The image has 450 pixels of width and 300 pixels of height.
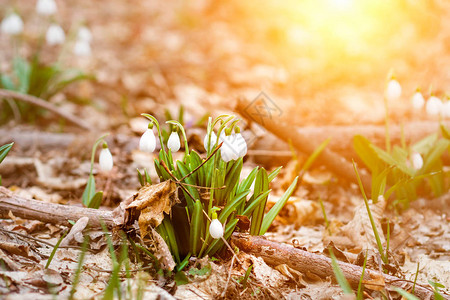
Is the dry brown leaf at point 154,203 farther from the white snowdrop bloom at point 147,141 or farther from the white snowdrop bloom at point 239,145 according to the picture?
the white snowdrop bloom at point 239,145

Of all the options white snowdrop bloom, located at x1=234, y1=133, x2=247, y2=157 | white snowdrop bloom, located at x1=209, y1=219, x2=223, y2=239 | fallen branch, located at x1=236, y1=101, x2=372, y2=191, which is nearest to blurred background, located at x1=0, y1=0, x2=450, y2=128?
fallen branch, located at x1=236, y1=101, x2=372, y2=191

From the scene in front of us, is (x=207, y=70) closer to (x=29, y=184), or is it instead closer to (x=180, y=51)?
(x=180, y=51)

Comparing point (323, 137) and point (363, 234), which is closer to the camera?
point (363, 234)

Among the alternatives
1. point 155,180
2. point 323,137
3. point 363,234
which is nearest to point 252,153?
point 323,137

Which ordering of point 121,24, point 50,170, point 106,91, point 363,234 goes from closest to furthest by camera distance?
point 363,234
point 50,170
point 106,91
point 121,24

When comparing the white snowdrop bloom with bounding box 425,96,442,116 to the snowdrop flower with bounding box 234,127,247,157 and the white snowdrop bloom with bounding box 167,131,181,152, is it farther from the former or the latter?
the white snowdrop bloom with bounding box 167,131,181,152

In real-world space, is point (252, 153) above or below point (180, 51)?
below

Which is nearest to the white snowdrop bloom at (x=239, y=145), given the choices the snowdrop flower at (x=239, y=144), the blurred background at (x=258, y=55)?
the snowdrop flower at (x=239, y=144)
